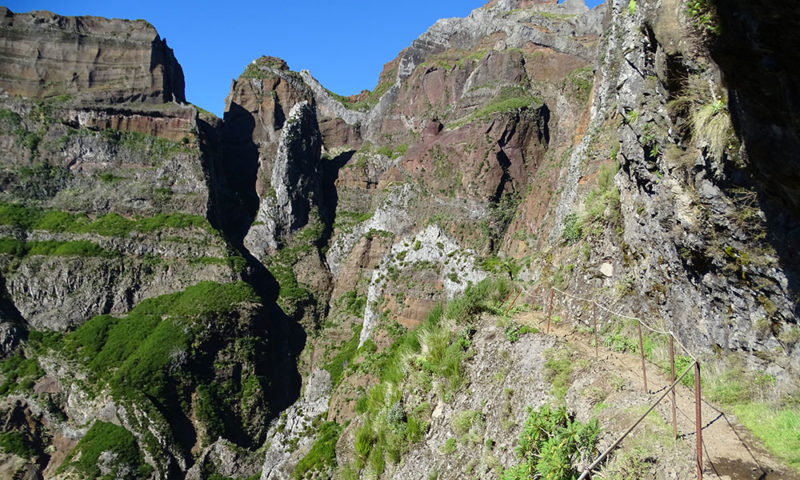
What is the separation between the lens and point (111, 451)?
3941 cm

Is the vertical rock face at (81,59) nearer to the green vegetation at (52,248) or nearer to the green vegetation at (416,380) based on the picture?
the green vegetation at (52,248)

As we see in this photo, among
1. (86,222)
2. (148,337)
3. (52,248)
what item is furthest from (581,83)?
(52,248)

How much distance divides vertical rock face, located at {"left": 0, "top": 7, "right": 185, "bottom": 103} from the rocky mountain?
0.38 meters

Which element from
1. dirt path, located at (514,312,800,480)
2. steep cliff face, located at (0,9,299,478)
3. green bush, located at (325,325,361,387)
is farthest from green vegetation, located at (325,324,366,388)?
dirt path, located at (514,312,800,480)

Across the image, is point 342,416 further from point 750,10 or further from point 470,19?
point 470,19

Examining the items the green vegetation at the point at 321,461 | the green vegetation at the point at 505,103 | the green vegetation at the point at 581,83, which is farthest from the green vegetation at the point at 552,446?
the green vegetation at the point at 505,103

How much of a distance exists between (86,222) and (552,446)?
6718 cm

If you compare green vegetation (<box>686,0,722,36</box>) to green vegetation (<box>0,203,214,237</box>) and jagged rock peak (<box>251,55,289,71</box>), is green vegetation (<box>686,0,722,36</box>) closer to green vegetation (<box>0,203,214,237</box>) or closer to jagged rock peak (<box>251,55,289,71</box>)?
green vegetation (<box>0,203,214,237</box>)

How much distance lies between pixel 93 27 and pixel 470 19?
6033 centimetres

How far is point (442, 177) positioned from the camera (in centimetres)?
5141

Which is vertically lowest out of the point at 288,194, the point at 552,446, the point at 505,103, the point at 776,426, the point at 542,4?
the point at 776,426

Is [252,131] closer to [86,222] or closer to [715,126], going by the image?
[86,222]

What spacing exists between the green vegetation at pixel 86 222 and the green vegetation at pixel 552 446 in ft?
198

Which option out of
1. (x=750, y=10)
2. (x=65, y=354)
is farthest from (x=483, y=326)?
(x=65, y=354)
